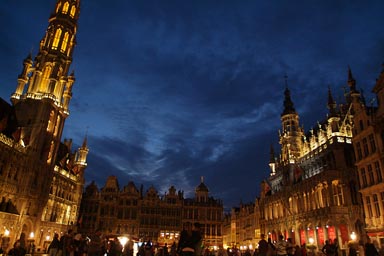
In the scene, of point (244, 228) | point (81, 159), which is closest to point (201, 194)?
point (244, 228)

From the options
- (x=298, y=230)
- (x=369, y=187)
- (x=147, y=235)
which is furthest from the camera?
(x=147, y=235)

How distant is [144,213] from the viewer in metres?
74.4

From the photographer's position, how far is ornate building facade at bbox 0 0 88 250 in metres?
39.1

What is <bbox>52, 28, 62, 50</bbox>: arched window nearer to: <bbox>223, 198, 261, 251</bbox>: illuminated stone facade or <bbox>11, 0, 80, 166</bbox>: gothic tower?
<bbox>11, 0, 80, 166</bbox>: gothic tower

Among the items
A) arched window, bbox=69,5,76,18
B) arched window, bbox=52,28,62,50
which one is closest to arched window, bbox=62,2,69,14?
arched window, bbox=69,5,76,18

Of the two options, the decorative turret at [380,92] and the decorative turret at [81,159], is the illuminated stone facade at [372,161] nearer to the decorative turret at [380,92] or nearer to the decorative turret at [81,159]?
the decorative turret at [380,92]

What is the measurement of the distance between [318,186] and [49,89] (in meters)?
46.0

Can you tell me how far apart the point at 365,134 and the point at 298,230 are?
20075 millimetres

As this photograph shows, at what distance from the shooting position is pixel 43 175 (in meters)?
46.6

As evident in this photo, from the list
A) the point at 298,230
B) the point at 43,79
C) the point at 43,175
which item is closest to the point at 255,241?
the point at 298,230

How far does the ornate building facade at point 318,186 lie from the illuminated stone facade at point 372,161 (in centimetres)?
484

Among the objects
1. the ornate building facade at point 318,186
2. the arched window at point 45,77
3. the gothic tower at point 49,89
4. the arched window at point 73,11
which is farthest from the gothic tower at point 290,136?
the arched window at point 73,11

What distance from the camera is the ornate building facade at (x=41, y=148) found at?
39062 mm

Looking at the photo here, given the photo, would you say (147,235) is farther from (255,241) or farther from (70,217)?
(255,241)
